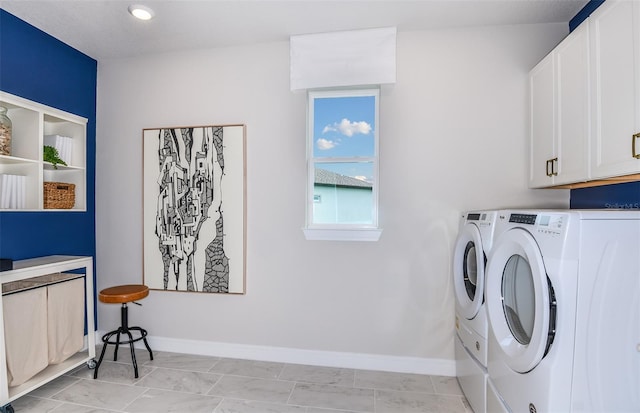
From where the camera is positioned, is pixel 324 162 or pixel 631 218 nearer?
pixel 631 218

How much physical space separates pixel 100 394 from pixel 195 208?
1.43 m

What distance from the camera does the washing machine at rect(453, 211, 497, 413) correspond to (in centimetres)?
172

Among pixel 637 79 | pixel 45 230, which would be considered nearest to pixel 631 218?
pixel 637 79

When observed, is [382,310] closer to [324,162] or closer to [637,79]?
[324,162]

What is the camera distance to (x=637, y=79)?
131 centimetres

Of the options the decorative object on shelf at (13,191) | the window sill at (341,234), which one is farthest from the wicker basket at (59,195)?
the window sill at (341,234)

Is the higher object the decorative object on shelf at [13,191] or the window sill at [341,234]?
the decorative object on shelf at [13,191]

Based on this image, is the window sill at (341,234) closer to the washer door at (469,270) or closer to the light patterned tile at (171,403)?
the washer door at (469,270)

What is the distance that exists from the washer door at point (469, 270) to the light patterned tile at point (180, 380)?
1.84 meters

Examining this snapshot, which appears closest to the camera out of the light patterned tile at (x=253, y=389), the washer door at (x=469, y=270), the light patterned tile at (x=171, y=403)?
the washer door at (x=469, y=270)

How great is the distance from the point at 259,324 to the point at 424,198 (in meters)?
1.69

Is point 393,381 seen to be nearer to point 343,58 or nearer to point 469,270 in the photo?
point 469,270

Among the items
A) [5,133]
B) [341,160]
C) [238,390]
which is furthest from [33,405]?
[341,160]

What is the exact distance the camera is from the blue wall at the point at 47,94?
2.14 m
